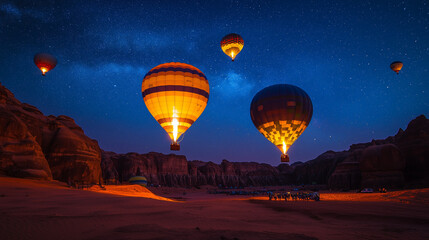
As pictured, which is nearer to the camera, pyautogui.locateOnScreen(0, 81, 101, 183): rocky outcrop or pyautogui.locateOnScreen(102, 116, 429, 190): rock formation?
pyautogui.locateOnScreen(0, 81, 101, 183): rocky outcrop

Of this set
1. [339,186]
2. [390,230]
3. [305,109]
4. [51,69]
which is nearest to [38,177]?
[51,69]

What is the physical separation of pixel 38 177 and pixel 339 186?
140 feet

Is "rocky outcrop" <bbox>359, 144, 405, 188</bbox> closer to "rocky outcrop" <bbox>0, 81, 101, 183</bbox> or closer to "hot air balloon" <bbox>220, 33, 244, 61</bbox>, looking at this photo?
"hot air balloon" <bbox>220, 33, 244, 61</bbox>

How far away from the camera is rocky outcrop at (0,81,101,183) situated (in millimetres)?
20875

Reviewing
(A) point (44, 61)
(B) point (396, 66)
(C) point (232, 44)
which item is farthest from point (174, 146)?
(B) point (396, 66)

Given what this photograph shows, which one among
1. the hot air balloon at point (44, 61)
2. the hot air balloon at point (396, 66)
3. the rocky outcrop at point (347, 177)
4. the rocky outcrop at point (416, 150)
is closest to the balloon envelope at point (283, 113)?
the rocky outcrop at point (347, 177)

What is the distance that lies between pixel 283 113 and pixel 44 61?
111 ft

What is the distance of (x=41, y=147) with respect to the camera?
3097 cm

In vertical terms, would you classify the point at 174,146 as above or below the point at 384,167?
above

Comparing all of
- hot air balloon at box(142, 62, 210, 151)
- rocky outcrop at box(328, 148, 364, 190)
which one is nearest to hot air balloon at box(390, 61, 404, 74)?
rocky outcrop at box(328, 148, 364, 190)

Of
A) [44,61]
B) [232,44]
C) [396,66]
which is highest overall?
[396,66]

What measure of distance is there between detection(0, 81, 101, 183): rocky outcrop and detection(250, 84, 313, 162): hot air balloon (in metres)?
23.5

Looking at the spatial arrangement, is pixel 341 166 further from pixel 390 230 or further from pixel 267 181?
pixel 267 181

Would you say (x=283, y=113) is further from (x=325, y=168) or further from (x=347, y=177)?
(x=325, y=168)
